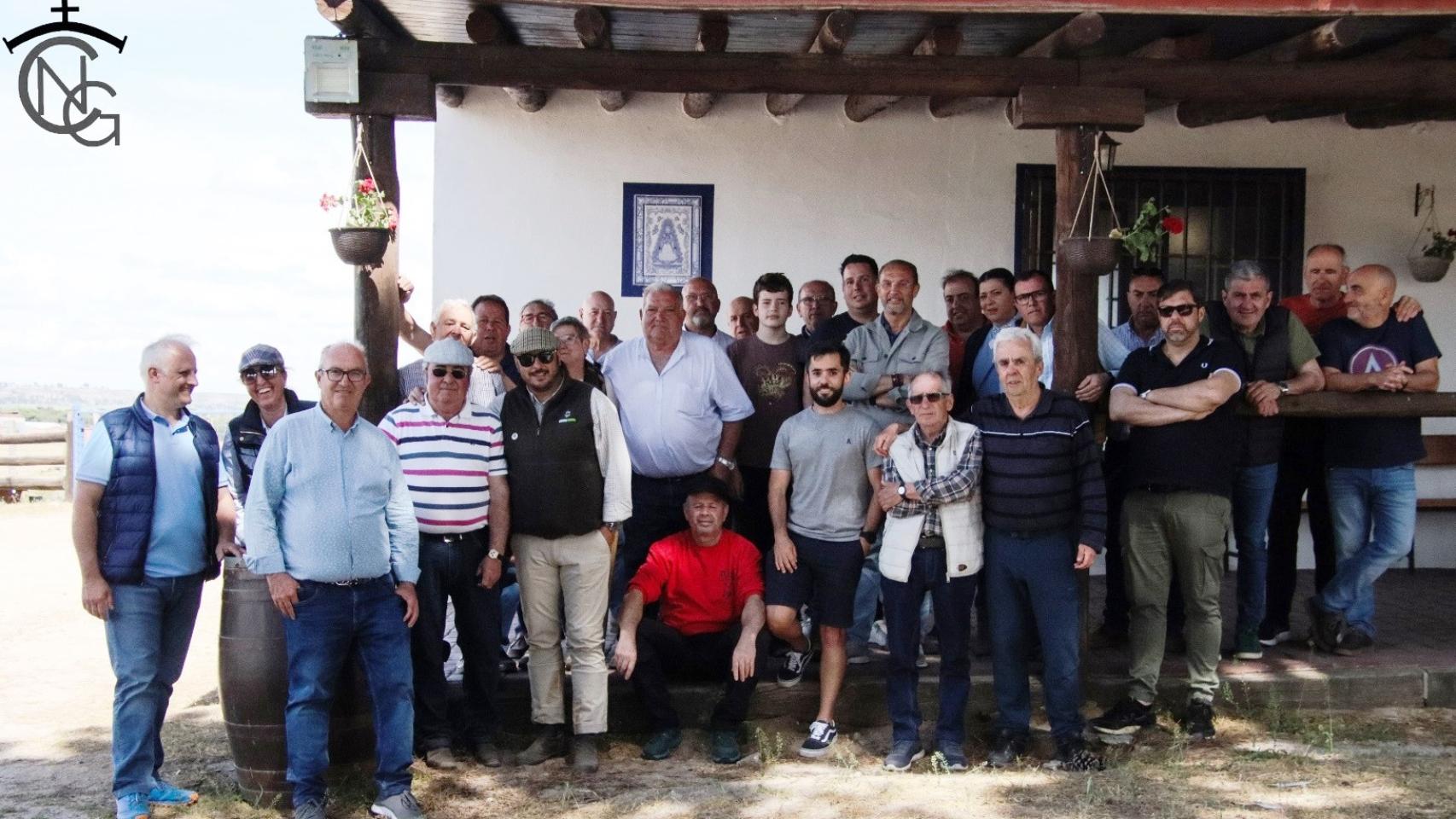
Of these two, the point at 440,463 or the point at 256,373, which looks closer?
the point at 256,373

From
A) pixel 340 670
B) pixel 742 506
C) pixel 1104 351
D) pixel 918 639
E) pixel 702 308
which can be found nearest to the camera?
pixel 340 670

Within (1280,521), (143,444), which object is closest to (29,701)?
(143,444)

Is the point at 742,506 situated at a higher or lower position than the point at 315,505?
lower

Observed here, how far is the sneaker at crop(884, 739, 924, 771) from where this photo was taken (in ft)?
17.1

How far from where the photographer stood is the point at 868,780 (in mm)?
5109

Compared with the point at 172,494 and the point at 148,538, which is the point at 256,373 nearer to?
the point at 172,494

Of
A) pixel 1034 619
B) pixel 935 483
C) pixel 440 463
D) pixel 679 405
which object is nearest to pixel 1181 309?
pixel 935 483

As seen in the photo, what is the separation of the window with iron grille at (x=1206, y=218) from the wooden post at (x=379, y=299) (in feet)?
14.6

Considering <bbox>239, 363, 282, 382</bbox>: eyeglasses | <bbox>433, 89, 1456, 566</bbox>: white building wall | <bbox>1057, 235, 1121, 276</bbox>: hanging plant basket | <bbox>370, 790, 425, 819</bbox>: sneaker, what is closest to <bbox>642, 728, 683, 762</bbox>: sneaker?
<bbox>370, 790, 425, 819</bbox>: sneaker

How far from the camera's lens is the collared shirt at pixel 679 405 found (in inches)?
227

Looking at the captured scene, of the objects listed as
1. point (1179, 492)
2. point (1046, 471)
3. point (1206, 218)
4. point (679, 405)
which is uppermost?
point (1206, 218)

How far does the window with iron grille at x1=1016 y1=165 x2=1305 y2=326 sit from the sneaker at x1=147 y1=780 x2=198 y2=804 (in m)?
5.91

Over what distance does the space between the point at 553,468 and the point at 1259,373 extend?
3215 mm

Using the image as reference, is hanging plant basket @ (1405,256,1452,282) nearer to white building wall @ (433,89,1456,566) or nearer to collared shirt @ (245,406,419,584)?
white building wall @ (433,89,1456,566)
